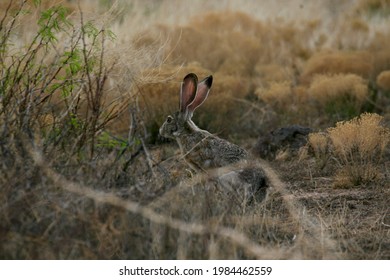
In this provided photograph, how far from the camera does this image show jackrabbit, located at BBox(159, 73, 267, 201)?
20.3 feet

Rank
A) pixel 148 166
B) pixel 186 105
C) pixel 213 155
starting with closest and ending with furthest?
pixel 148 166, pixel 213 155, pixel 186 105

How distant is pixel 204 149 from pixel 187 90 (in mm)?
522

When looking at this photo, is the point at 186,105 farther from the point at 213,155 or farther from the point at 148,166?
the point at 148,166

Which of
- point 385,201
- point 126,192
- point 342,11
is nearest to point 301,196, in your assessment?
point 385,201

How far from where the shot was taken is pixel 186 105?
671 cm

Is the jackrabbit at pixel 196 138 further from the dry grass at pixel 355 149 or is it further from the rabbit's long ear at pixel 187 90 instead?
the dry grass at pixel 355 149

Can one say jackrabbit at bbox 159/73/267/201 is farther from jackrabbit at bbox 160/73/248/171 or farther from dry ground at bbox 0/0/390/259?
dry ground at bbox 0/0/390/259

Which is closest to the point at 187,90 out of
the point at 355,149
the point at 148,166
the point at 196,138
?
the point at 196,138

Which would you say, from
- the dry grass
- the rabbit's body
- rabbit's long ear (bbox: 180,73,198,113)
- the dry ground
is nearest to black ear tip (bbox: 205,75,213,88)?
rabbit's long ear (bbox: 180,73,198,113)

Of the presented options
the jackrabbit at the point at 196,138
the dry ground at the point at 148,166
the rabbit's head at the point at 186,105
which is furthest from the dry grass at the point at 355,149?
the rabbit's head at the point at 186,105

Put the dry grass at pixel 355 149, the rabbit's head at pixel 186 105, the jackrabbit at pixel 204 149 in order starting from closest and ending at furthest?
the jackrabbit at pixel 204 149
the rabbit's head at pixel 186 105
the dry grass at pixel 355 149

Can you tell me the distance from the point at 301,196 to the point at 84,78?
2.33 meters

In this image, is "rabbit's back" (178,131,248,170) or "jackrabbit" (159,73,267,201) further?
"rabbit's back" (178,131,248,170)

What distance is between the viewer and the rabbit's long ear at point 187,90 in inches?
252
